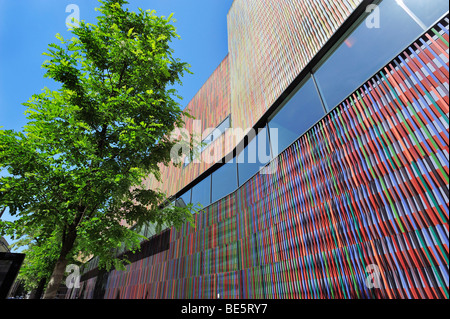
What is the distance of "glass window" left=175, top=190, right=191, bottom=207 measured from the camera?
1341cm

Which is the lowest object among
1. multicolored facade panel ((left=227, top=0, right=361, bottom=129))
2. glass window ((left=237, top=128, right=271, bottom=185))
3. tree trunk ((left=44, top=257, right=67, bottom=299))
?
tree trunk ((left=44, top=257, right=67, bottom=299))

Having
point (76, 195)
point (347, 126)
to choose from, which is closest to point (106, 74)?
point (76, 195)

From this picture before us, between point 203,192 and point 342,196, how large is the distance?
7878 millimetres

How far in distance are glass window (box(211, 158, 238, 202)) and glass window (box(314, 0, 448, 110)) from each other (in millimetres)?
4943

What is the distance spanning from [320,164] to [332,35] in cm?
371

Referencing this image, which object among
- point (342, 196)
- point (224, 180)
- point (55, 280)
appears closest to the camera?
point (55, 280)

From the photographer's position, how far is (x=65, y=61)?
534 centimetres

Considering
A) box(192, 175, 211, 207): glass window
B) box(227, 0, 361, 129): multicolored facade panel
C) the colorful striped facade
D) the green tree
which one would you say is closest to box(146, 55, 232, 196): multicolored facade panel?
box(192, 175, 211, 207): glass window

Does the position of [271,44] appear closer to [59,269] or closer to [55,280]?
→ [59,269]

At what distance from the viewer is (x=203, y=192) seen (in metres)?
12.0

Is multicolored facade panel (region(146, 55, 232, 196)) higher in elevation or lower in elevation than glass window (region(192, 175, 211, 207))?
higher

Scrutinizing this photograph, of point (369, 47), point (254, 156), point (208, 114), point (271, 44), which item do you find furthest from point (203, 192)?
point (369, 47)

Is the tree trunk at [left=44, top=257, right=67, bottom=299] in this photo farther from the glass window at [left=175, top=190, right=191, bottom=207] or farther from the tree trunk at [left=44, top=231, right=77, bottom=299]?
the glass window at [left=175, top=190, right=191, bottom=207]

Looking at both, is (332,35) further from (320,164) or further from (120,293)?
(120,293)
